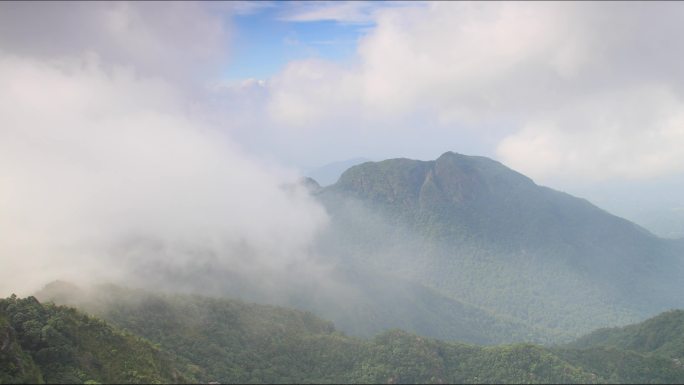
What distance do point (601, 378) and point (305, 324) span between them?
A: 65.6m

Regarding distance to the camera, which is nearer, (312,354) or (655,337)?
(312,354)

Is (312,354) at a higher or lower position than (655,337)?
lower

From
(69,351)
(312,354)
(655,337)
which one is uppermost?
(655,337)

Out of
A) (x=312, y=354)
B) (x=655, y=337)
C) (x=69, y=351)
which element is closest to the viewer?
(x=69, y=351)

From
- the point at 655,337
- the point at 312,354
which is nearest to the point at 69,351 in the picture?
the point at 312,354

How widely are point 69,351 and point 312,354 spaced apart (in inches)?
1869

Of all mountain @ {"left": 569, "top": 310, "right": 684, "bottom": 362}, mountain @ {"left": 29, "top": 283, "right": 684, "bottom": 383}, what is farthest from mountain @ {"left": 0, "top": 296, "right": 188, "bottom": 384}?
mountain @ {"left": 569, "top": 310, "right": 684, "bottom": 362}

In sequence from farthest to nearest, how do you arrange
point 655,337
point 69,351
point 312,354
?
point 655,337 → point 312,354 → point 69,351

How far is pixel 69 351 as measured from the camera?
7219 cm

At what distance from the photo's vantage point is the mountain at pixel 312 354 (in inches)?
3760

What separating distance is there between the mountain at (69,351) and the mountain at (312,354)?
10.8 meters

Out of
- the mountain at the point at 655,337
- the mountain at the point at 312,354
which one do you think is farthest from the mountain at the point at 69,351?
the mountain at the point at 655,337

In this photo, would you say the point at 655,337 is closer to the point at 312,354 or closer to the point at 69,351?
the point at 312,354

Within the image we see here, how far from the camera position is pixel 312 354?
4112 inches
